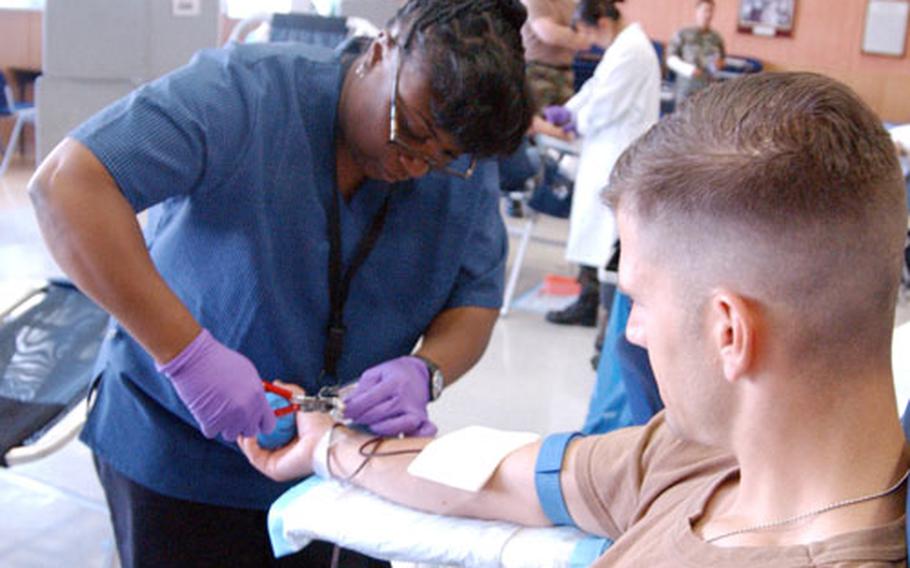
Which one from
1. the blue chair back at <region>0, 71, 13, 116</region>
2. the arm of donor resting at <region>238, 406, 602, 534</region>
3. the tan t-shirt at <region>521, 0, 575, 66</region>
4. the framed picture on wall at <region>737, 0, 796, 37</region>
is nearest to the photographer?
the arm of donor resting at <region>238, 406, 602, 534</region>

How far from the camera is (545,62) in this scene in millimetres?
4770

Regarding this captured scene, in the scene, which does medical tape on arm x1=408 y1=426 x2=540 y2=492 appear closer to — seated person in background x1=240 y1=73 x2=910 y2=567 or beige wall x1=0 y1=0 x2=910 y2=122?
seated person in background x1=240 y1=73 x2=910 y2=567

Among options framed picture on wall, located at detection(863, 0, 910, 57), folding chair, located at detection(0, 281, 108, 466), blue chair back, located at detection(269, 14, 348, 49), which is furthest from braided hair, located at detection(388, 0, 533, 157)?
framed picture on wall, located at detection(863, 0, 910, 57)

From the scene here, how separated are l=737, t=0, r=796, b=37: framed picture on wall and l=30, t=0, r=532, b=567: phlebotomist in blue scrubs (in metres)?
8.76

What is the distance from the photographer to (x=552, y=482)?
4.04 feet

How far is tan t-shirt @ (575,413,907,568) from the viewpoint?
0.81 metres

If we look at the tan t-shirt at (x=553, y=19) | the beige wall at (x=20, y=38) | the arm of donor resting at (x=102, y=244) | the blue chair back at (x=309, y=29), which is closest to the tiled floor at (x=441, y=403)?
the blue chair back at (x=309, y=29)

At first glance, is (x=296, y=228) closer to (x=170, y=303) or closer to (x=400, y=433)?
(x=170, y=303)

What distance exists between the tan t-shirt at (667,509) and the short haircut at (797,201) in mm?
160

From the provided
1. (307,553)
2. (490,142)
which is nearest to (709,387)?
(490,142)

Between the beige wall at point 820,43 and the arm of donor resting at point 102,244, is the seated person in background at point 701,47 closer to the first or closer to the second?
the beige wall at point 820,43

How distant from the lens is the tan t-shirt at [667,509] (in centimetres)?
81

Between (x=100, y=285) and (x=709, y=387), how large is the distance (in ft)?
2.29

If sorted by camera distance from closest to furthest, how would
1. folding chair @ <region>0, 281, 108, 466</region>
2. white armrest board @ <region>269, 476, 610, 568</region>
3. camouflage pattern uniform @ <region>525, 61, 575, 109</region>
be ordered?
white armrest board @ <region>269, 476, 610, 568</region>, folding chair @ <region>0, 281, 108, 466</region>, camouflage pattern uniform @ <region>525, 61, 575, 109</region>
